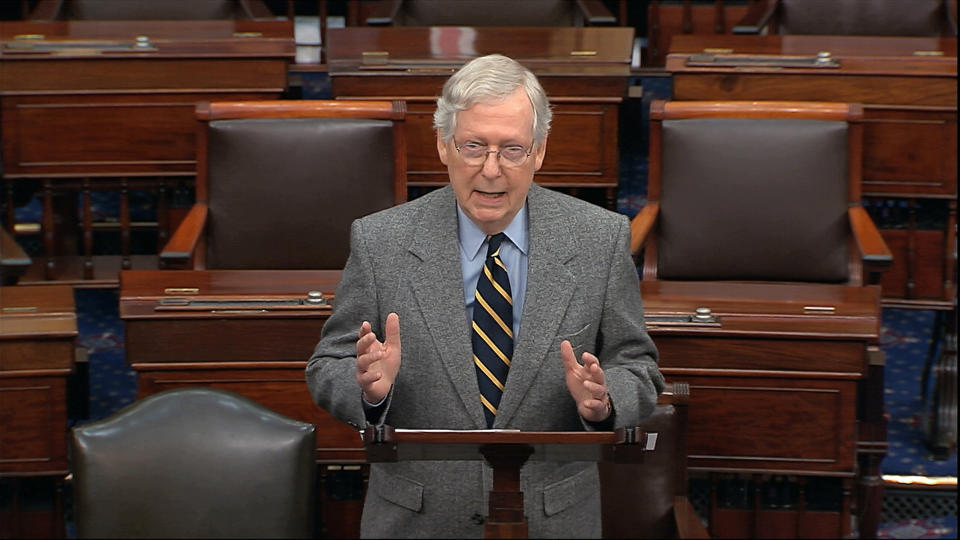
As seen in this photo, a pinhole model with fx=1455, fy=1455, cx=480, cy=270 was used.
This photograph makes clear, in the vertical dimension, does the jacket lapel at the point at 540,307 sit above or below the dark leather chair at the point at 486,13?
below

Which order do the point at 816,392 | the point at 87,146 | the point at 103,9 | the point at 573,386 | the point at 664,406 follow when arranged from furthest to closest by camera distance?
1. the point at 103,9
2. the point at 87,146
3. the point at 816,392
4. the point at 664,406
5. the point at 573,386

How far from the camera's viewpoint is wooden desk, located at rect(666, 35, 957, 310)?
1925mm

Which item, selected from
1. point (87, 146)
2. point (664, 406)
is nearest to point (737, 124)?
point (664, 406)

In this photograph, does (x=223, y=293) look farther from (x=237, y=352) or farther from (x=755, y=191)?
(x=755, y=191)

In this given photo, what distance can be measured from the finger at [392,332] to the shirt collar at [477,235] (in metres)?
0.11

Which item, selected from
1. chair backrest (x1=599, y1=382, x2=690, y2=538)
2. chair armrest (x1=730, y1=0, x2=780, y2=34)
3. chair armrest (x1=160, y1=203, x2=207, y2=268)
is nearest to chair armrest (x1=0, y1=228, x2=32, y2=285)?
chair armrest (x1=160, y1=203, x2=207, y2=268)

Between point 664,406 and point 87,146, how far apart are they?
1.03 meters

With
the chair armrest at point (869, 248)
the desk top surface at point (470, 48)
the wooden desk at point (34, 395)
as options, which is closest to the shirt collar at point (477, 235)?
the wooden desk at point (34, 395)

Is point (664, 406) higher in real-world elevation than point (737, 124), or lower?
lower

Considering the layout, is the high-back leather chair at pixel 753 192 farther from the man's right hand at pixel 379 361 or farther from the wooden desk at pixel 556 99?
the man's right hand at pixel 379 361

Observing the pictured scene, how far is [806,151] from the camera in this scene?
68.5 inches

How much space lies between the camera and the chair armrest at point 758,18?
224 centimetres

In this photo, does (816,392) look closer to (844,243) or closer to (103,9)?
(844,243)

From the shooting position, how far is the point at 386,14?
229cm
